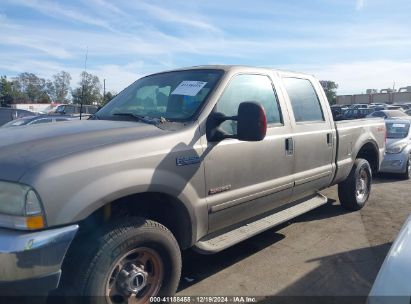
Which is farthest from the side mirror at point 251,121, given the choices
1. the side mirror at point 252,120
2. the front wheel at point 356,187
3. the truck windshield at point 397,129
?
the truck windshield at point 397,129

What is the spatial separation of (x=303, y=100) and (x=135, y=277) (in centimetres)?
304

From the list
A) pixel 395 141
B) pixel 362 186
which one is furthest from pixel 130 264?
pixel 395 141

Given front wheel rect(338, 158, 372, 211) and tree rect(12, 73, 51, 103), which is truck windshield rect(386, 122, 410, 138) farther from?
tree rect(12, 73, 51, 103)

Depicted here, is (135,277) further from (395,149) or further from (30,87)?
(30,87)

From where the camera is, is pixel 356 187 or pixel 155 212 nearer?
pixel 155 212

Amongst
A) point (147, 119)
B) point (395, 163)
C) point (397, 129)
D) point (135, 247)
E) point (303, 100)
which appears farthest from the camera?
point (397, 129)

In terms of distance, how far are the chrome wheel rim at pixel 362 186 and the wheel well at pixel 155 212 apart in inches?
142

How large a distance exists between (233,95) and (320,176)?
179 centimetres

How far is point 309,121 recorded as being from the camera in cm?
482

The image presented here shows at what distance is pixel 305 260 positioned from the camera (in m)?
4.25

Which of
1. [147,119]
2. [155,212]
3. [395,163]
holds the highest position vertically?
[147,119]

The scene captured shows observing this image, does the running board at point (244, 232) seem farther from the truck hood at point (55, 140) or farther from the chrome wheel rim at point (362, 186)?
the chrome wheel rim at point (362, 186)

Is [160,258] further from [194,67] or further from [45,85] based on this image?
[45,85]

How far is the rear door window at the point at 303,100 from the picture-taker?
15.3ft
